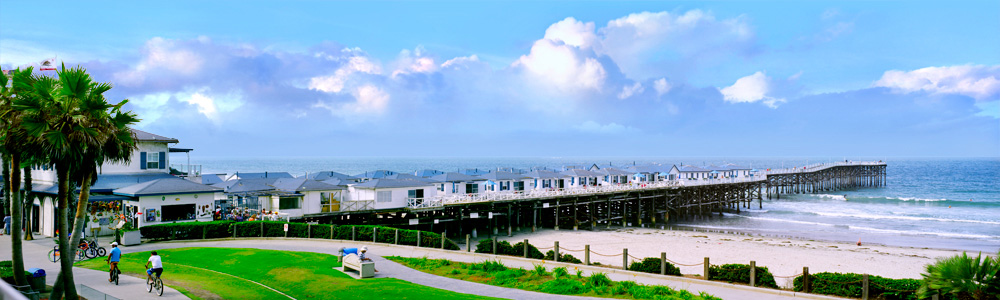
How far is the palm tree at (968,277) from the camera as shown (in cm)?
1525

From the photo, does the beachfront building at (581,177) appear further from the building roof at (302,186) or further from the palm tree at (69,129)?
the palm tree at (69,129)

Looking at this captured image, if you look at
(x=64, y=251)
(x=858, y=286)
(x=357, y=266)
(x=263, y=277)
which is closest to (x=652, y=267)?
(x=858, y=286)

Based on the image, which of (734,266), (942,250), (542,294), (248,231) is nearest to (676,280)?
(734,266)

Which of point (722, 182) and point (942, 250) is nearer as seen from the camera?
point (942, 250)

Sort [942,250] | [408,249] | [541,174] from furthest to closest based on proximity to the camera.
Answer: [541,174] → [942,250] → [408,249]

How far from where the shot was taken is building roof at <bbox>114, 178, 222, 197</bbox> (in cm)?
3198

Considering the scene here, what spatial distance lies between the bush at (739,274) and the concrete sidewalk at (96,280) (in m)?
17.8

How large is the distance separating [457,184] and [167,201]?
87.1 feet

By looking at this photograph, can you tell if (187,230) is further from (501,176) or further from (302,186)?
(501,176)

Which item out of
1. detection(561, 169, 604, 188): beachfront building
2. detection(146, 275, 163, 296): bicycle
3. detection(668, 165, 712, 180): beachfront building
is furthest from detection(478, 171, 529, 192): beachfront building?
detection(146, 275, 163, 296): bicycle

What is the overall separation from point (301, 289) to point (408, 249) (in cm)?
1044

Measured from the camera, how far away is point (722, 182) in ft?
250

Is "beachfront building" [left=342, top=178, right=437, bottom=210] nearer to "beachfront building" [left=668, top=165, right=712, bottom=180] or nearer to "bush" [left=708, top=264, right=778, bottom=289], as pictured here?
"bush" [left=708, top=264, right=778, bottom=289]

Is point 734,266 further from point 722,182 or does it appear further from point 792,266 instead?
point 722,182
